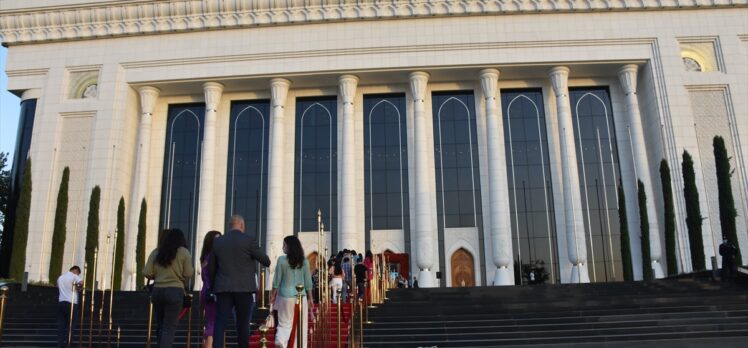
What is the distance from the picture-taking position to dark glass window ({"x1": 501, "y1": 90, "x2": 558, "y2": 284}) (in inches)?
1043

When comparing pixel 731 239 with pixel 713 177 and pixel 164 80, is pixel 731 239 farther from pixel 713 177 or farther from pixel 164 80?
pixel 164 80

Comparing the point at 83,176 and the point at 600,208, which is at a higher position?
the point at 83,176

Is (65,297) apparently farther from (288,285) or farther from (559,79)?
(559,79)

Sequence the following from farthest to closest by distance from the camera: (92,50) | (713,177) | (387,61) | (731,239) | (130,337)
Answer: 1. (92,50)
2. (387,61)
3. (713,177)
4. (731,239)
5. (130,337)

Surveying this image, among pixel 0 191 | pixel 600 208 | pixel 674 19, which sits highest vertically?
pixel 674 19

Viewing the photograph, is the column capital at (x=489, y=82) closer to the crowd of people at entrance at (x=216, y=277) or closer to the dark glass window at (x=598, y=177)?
the dark glass window at (x=598, y=177)

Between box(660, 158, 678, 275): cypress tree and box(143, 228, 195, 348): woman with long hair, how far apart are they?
72.9 feet

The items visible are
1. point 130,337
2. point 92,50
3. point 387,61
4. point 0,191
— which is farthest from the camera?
point 0,191

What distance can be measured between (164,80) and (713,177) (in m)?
26.0

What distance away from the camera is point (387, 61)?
27.3m

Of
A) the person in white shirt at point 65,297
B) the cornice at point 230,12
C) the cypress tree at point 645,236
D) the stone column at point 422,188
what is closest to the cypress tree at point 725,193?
the cypress tree at point 645,236

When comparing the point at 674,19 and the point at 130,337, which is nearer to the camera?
the point at 130,337

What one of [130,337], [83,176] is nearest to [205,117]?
[83,176]

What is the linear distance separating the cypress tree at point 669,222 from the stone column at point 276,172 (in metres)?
16.5
